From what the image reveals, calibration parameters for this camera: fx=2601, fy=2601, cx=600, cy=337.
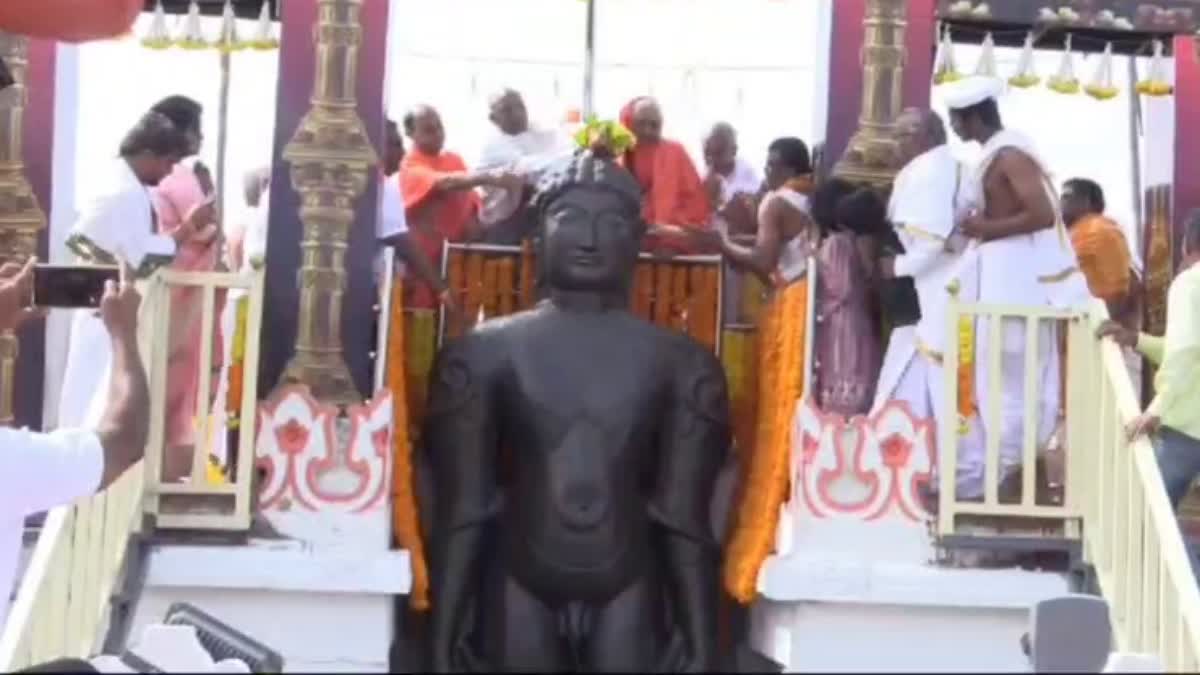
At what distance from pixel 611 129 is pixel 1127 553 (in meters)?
1.85

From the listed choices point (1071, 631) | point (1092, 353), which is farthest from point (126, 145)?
point (1071, 631)

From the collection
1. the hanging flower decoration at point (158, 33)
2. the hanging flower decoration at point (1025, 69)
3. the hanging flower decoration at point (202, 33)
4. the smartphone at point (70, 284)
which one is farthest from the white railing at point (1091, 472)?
the hanging flower decoration at point (158, 33)

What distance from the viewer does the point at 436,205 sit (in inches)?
323

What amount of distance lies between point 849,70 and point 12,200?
260cm

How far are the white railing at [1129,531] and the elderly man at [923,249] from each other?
0.48m

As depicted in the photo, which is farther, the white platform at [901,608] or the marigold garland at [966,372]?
the marigold garland at [966,372]

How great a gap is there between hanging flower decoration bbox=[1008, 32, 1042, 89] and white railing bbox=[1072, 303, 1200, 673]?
52.6 inches

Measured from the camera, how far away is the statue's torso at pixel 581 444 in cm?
680

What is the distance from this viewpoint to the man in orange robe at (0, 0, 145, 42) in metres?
7.37

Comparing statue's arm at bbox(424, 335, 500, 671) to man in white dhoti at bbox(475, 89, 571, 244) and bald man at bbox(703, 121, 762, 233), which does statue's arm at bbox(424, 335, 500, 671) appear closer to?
man in white dhoti at bbox(475, 89, 571, 244)

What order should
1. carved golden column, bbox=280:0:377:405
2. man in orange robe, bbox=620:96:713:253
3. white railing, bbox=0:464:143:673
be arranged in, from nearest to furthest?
1. white railing, bbox=0:464:143:673
2. carved golden column, bbox=280:0:377:405
3. man in orange robe, bbox=620:96:713:253

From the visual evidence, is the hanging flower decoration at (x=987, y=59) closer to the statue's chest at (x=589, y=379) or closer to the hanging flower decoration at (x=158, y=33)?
the statue's chest at (x=589, y=379)

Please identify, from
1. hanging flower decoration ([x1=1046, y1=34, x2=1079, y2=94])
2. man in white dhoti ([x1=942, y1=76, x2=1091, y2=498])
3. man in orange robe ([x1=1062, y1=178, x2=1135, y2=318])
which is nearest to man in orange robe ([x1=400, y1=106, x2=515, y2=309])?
man in white dhoti ([x1=942, y1=76, x2=1091, y2=498])

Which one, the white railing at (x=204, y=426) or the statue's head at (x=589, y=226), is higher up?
the statue's head at (x=589, y=226)
